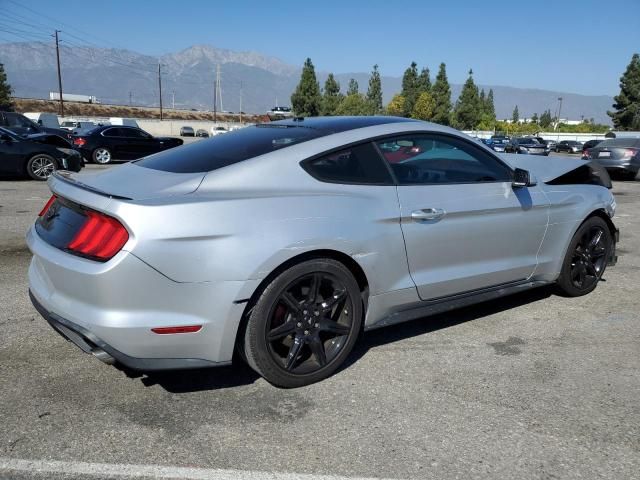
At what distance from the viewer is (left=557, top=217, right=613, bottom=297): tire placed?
4.71 meters

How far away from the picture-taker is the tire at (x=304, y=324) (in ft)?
9.80

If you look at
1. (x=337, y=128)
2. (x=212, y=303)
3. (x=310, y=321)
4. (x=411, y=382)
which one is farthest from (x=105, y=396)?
(x=337, y=128)

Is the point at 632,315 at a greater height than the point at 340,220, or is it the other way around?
the point at 340,220

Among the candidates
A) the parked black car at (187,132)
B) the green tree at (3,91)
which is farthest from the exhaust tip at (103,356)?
the green tree at (3,91)

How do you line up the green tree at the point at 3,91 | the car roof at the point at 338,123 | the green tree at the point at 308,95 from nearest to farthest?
the car roof at the point at 338,123 < the green tree at the point at 3,91 < the green tree at the point at 308,95

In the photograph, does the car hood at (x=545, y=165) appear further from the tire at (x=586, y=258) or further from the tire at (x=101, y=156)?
the tire at (x=101, y=156)

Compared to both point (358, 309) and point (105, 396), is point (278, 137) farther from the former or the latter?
point (105, 396)

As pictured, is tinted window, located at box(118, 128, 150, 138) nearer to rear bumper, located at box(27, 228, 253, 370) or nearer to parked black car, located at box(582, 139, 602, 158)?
parked black car, located at box(582, 139, 602, 158)

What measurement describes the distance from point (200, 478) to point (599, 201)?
3968mm

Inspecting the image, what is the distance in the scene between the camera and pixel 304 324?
3172mm

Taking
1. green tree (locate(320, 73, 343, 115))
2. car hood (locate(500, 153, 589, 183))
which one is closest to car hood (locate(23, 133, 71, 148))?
car hood (locate(500, 153, 589, 183))

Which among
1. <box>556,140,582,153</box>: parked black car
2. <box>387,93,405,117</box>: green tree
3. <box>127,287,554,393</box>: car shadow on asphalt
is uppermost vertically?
<box>387,93,405,117</box>: green tree

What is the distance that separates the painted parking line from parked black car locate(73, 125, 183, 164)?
17200 mm

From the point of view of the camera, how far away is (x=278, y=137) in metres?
3.65
